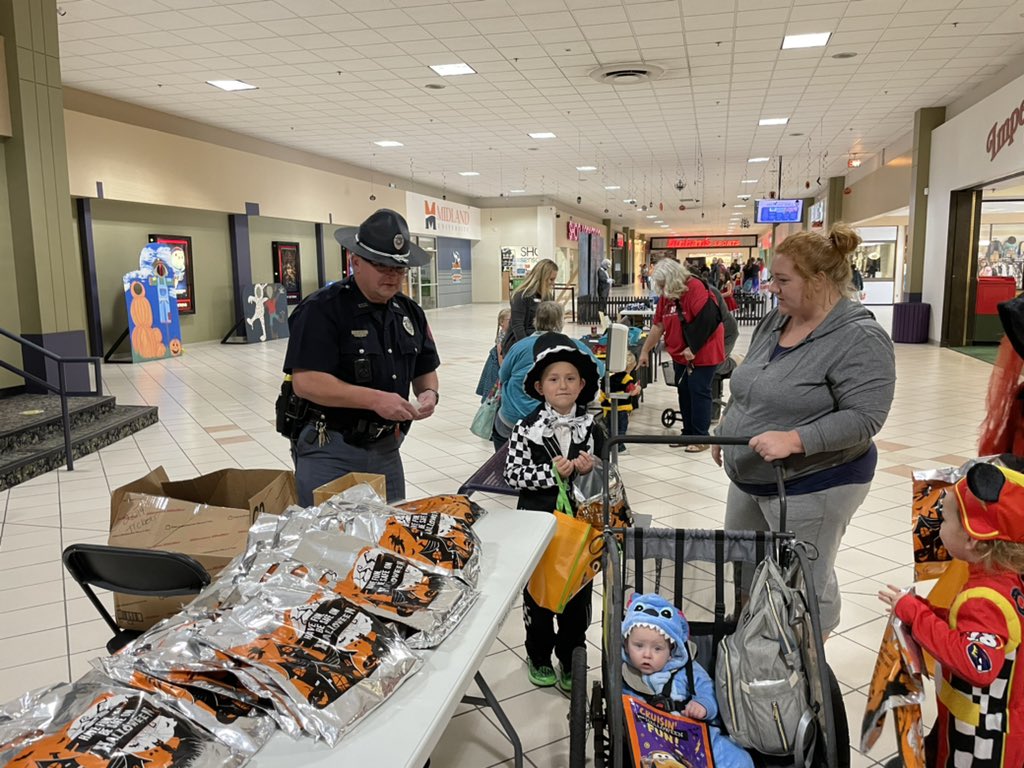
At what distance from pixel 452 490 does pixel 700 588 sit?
3.21 meters

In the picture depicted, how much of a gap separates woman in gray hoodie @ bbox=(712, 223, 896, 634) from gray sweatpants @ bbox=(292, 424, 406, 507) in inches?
48.0

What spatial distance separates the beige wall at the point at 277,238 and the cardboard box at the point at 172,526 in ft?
43.2

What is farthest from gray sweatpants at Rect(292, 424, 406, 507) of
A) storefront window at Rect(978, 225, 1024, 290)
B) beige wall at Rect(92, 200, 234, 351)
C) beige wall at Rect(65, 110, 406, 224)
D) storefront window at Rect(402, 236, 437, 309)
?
storefront window at Rect(402, 236, 437, 309)

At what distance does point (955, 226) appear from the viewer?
11.6 m

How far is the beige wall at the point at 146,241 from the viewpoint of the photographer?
1195 cm

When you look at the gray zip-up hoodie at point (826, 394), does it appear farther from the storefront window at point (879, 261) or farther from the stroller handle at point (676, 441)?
the storefront window at point (879, 261)

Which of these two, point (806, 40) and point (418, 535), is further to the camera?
point (806, 40)

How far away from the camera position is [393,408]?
240 centimetres

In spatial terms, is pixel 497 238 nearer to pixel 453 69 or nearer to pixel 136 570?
pixel 453 69

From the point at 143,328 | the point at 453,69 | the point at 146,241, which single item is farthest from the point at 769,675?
the point at 146,241

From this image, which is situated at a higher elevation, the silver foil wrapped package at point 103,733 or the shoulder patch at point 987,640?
the silver foil wrapped package at point 103,733

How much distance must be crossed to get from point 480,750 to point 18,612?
2343 mm

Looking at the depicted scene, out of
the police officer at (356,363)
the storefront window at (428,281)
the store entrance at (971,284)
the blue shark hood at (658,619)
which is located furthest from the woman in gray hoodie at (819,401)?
the storefront window at (428,281)

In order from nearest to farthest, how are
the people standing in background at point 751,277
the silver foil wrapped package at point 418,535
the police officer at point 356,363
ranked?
1. the silver foil wrapped package at point 418,535
2. the police officer at point 356,363
3. the people standing in background at point 751,277
